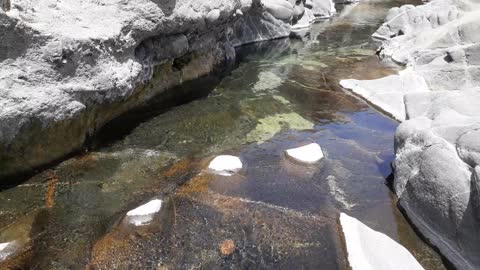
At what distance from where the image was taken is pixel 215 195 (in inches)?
265

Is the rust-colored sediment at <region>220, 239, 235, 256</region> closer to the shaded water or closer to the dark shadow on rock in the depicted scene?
the shaded water

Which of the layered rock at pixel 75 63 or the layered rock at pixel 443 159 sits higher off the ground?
the layered rock at pixel 75 63

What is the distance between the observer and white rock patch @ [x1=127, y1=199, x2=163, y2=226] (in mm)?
5973

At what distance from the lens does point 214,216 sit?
623cm

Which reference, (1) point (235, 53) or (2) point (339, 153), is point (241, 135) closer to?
(2) point (339, 153)

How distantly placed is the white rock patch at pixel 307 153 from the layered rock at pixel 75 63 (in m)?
3.63

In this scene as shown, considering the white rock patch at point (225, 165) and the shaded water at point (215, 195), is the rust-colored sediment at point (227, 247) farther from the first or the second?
the white rock patch at point (225, 165)

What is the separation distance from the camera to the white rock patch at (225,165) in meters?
7.39

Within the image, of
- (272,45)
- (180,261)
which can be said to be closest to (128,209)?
(180,261)

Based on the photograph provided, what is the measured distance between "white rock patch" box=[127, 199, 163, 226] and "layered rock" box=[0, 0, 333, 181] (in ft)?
7.10

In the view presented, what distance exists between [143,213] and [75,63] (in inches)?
117

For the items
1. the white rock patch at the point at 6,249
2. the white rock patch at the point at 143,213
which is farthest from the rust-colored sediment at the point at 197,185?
the white rock patch at the point at 6,249

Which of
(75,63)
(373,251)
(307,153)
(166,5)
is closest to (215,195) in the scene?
(307,153)

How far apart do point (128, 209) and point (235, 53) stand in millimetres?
11264
